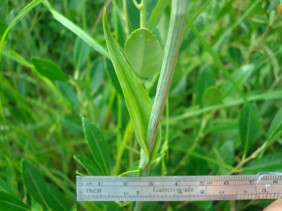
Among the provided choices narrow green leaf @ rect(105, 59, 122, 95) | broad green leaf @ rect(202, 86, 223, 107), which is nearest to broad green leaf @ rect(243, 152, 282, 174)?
broad green leaf @ rect(202, 86, 223, 107)

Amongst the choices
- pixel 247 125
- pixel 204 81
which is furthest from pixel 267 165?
pixel 204 81

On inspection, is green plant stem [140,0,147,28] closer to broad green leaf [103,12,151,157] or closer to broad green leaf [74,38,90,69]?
broad green leaf [103,12,151,157]

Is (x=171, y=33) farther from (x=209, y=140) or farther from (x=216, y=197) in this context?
(x=209, y=140)

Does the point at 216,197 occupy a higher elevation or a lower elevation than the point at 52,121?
lower

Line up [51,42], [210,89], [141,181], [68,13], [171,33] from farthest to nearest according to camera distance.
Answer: [51,42]
[68,13]
[210,89]
[141,181]
[171,33]

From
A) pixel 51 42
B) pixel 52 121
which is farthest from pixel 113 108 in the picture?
pixel 51 42

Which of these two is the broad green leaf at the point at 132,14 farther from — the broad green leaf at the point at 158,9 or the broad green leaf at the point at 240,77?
the broad green leaf at the point at 240,77

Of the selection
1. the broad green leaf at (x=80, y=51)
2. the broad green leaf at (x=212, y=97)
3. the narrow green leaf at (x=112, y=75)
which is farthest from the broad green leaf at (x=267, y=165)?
the broad green leaf at (x=80, y=51)
